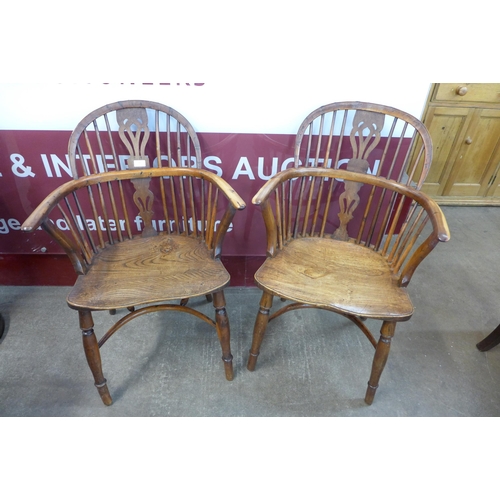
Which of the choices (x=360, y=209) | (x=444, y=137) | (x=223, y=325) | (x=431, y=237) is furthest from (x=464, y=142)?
(x=223, y=325)

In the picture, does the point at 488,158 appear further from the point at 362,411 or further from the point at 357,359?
the point at 362,411

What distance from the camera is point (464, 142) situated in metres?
2.50

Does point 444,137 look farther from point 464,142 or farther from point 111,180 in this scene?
point 111,180

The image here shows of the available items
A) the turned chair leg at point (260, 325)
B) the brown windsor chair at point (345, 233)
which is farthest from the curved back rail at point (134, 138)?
the turned chair leg at point (260, 325)

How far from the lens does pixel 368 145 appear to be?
1466mm

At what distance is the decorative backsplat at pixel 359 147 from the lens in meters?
1.34

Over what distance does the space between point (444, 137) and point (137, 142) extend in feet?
7.22

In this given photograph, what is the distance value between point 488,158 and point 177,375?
273cm

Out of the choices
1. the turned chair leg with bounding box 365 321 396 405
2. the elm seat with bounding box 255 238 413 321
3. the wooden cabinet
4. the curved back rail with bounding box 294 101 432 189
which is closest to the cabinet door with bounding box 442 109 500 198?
the wooden cabinet

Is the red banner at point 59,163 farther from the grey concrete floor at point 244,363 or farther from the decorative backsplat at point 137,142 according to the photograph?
the grey concrete floor at point 244,363

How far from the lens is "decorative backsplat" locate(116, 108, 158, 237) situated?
1.33 meters

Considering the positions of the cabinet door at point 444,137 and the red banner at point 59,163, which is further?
the cabinet door at point 444,137

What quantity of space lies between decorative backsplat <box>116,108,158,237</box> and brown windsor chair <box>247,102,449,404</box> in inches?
20.5

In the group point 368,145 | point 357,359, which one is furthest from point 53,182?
point 357,359
